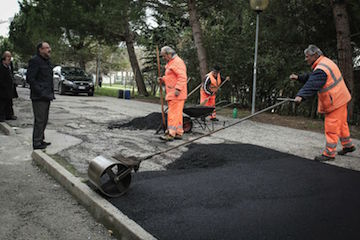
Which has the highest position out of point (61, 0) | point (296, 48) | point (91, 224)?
point (61, 0)

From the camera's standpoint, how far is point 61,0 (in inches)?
829

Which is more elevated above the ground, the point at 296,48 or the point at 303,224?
the point at 296,48

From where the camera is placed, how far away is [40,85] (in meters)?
5.65

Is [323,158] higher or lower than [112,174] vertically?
lower

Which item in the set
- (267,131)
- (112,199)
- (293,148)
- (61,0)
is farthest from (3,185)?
(61,0)

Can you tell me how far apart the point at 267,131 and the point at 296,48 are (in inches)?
184

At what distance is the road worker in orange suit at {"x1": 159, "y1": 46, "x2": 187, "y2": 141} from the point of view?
22.0ft

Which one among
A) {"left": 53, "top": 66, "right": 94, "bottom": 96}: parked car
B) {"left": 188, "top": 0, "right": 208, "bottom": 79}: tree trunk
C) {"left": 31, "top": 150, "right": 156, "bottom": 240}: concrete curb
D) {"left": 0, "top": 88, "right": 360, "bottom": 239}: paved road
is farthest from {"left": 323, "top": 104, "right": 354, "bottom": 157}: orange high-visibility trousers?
{"left": 53, "top": 66, "right": 94, "bottom": 96}: parked car

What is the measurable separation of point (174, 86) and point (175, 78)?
0.16 metres

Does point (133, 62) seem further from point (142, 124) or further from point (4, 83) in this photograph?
point (142, 124)

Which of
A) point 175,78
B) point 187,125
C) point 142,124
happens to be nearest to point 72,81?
point 142,124

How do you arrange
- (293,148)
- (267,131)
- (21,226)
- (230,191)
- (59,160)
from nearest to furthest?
1. (21,226)
2. (230,191)
3. (59,160)
4. (293,148)
5. (267,131)

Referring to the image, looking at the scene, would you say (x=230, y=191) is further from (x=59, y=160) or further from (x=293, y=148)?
(x=293, y=148)

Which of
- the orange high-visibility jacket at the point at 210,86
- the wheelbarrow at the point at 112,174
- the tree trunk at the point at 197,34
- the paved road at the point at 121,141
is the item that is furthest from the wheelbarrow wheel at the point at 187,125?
the tree trunk at the point at 197,34
